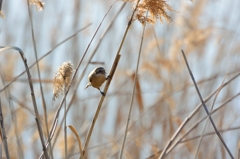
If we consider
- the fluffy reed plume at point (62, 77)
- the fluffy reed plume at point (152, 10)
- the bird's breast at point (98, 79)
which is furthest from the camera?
the bird's breast at point (98, 79)

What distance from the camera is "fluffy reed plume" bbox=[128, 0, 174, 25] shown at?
1175 mm

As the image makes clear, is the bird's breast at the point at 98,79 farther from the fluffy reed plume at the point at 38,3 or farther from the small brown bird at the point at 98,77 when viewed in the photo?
the fluffy reed plume at the point at 38,3

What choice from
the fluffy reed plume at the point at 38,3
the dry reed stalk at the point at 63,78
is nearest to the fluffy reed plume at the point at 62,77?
the dry reed stalk at the point at 63,78

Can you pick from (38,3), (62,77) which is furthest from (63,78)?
(38,3)

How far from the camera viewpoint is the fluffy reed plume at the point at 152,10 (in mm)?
1175

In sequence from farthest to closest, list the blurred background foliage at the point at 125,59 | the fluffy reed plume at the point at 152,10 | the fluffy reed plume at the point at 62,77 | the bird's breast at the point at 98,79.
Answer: the blurred background foliage at the point at 125,59 → the bird's breast at the point at 98,79 → the fluffy reed plume at the point at 152,10 → the fluffy reed plume at the point at 62,77

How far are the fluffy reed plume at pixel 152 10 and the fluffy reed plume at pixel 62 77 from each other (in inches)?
11.1

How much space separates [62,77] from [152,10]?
35 centimetres

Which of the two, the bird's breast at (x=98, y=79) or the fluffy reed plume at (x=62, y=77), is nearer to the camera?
the fluffy reed plume at (x=62, y=77)

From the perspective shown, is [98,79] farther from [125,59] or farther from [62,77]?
[125,59]

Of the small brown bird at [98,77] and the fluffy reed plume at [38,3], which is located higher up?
the fluffy reed plume at [38,3]

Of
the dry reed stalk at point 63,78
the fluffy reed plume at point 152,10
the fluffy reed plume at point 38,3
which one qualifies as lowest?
the dry reed stalk at point 63,78

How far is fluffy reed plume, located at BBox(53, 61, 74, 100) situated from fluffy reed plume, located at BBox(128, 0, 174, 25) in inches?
11.1

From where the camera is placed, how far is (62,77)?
3.39 feet
